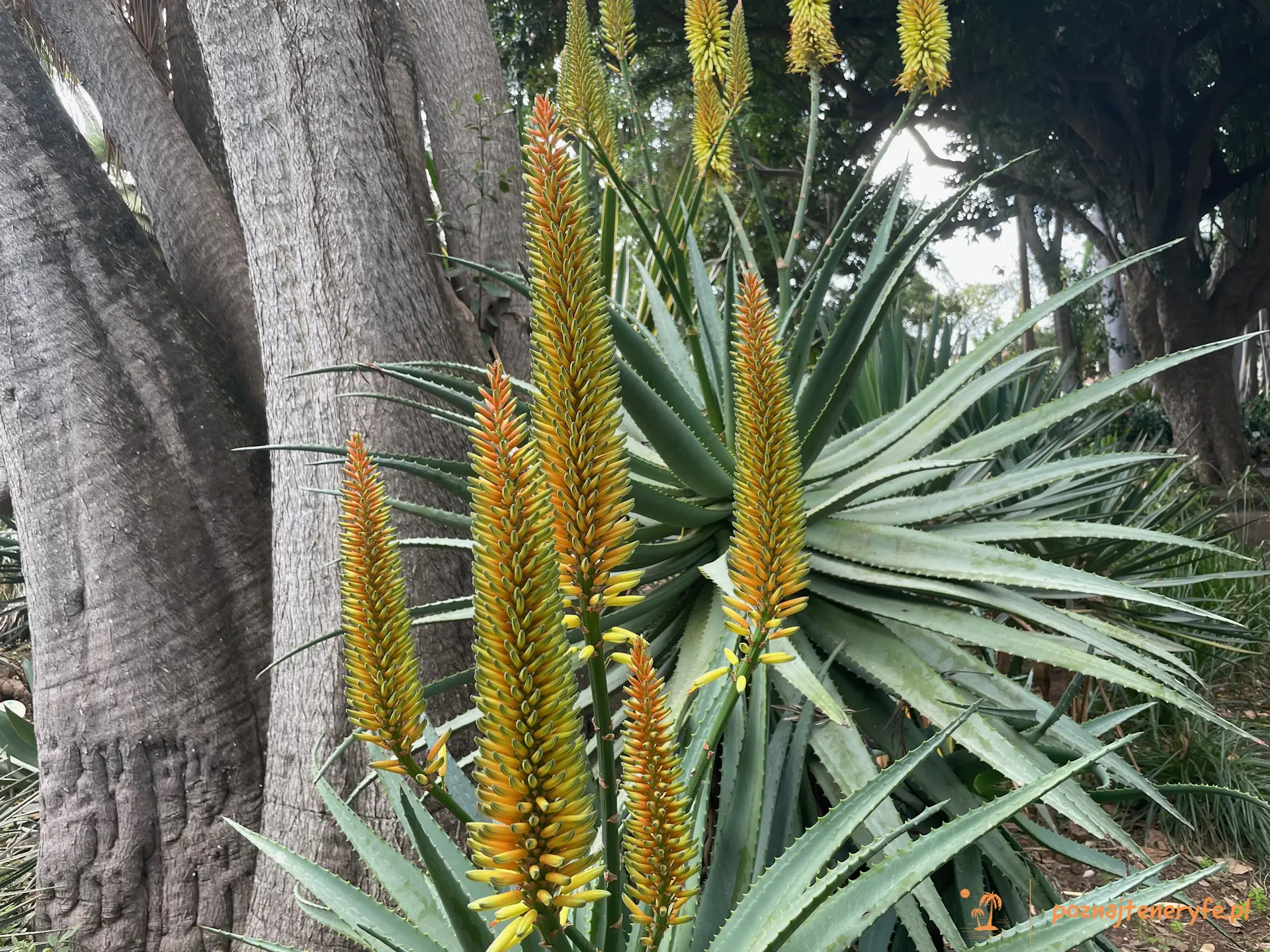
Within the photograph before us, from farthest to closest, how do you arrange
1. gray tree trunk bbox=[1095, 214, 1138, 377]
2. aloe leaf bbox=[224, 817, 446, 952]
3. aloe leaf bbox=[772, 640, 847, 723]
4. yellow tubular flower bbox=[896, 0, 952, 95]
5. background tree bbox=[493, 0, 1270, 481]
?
1. gray tree trunk bbox=[1095, 214, 1138, 377]
2. background tree bbox=[493, 0, 1270, 481]
3. yellow tubular flower bbox=[896, 0, 952, 95]
4. aloe leaf bbox=[772, 640, 847, 723]
5. aloe leaf bbox=[224, 817, 446, 952]

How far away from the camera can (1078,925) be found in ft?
3.99

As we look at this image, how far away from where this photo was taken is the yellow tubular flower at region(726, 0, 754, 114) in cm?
261

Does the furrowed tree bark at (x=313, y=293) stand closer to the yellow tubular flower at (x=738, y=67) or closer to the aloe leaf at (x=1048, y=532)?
the yellow tubular flower at (x=738, y=67)

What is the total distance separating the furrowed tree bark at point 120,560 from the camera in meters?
2.80

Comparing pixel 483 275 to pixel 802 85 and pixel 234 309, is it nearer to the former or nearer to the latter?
pixel 234 309

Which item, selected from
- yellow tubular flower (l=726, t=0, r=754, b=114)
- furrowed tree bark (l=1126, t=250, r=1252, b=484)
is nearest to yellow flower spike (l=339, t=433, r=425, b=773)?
yellow tubular flower (l=726, t=0, r=754, b=114)

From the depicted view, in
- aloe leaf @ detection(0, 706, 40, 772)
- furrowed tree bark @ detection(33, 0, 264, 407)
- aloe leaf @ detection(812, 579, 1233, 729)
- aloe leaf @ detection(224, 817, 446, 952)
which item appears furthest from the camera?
aloe leaf @ detection(0, 706, 40, 772)

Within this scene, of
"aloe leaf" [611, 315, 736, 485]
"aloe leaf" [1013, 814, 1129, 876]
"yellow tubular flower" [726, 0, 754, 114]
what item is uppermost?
"yellow tubular flower" [726, 0, 754, 114]

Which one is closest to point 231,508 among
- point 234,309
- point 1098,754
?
point 234,309

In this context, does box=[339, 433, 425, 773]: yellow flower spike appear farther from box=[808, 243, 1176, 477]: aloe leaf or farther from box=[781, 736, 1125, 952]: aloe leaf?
box=[808, 243, 1176, 477]: aloe leaf

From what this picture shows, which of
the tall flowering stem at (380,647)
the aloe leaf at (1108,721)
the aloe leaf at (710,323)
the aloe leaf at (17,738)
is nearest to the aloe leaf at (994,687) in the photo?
the aloe leaf at (1108,721)

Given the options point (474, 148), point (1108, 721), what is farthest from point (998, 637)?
point (474, 148)

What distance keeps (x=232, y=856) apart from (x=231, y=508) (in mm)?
1140

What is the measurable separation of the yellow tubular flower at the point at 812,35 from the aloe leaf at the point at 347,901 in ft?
7.89
